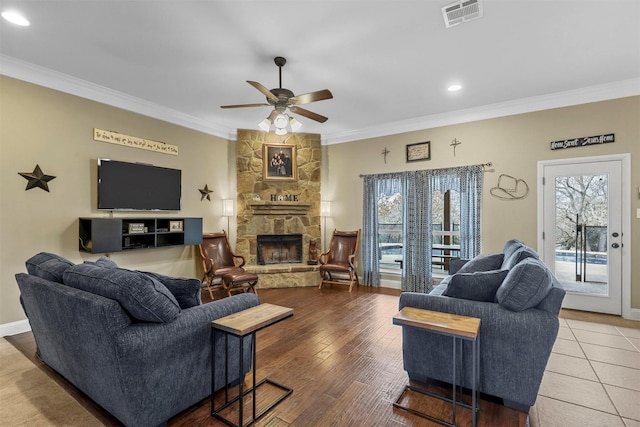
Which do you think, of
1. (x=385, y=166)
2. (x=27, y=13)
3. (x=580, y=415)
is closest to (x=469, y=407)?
(x=580, y=415)

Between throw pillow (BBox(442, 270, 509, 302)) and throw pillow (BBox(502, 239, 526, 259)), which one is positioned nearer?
throw pillow (BBox(442, 270, 509, 302))

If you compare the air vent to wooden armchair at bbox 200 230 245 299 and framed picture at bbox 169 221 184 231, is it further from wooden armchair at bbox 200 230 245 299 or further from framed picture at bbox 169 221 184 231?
framed picture at bbox 169 221 184 231

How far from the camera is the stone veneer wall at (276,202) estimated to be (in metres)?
5.71

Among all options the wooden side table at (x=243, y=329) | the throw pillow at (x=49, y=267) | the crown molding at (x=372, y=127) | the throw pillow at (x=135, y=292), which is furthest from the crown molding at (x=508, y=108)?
the throw pillow at (x=49, y=267)

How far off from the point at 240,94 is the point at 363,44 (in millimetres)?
1939

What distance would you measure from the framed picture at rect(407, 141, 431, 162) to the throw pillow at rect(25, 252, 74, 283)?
4.79 m

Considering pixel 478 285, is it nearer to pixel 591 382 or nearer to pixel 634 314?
pixel 591 382

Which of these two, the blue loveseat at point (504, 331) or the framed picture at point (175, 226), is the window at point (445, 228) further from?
the framed picture at point (175, 226)

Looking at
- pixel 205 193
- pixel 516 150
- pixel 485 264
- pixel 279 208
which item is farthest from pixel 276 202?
pixel 516 150

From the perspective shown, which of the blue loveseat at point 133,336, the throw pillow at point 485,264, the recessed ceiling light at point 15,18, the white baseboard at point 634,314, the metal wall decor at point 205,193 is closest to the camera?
the blue loveseat at point 133,336

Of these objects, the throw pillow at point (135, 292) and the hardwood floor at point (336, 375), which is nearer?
the throw pillow at point (135, 292)

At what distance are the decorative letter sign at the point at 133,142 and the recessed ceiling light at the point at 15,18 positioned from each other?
1.47 m

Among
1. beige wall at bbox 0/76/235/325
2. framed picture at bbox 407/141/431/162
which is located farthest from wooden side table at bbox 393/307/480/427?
beige wall at bbox 0/76/235/325

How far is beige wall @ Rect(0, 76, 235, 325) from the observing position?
10.9 ft
